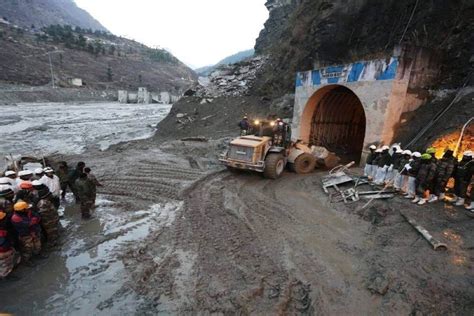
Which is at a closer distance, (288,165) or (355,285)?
(355,285)

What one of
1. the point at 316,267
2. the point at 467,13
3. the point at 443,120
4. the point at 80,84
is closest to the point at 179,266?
the point at 316,267

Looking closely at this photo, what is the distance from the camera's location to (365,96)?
12.2 meters

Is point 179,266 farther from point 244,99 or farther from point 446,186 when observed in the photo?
point 244,99

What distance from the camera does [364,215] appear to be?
825 centimetres

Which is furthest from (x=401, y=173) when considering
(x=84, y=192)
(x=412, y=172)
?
(x=84, y=192)

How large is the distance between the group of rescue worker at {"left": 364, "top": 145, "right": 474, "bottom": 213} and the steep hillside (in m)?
67.3

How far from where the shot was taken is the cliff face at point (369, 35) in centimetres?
1286

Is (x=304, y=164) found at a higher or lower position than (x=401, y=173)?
lower

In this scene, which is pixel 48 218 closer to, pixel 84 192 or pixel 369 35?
pixel 84 192

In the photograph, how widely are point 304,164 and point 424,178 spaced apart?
4899 mm

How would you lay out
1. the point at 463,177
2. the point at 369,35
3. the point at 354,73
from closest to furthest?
the point at 463,177 → the point at 354,73 → the point at 369,35

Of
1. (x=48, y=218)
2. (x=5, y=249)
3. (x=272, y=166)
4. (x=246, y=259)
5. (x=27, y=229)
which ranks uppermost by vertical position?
(x=272, y=166)

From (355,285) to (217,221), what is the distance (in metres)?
3.71

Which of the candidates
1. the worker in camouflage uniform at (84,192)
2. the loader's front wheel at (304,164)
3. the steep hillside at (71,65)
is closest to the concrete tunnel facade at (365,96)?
the loader's front wheel at (304,164)
